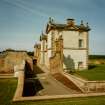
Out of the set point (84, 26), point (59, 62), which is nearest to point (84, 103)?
point (59, 62)

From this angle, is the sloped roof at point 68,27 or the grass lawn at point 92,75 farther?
the sloped roof at point 68,27

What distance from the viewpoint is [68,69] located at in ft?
114

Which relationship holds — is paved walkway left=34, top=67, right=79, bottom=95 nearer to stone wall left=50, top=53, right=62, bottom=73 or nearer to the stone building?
stone wall left=50, top=53, right=62, bottom=73

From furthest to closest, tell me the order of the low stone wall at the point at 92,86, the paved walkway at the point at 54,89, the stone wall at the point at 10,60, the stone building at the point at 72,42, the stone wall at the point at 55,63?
the stone building at the point at 72,42 → the stone wall at the point at 55,63 → the stone wall at the point at 10,60 → the low stone wall at the point at 92,86 → the paved walkway at the point at 54,89

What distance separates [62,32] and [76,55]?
5.31 m

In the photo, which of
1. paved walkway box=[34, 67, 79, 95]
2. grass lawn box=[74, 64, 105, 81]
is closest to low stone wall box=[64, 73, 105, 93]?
paved walkway box=[34, 67, 79, 95]

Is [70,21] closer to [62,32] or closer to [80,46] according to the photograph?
[62,32]

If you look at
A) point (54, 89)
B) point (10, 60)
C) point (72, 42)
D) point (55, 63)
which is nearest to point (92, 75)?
point (54, 89)

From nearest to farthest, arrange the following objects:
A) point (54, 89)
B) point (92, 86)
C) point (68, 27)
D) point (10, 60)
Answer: point (92, 86) → point (54, 89) → point (10, 60) → point (68, 27)

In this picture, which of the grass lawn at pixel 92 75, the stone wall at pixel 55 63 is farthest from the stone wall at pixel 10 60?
the grass lawn at pixel 92 75

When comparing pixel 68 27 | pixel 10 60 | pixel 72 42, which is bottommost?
pixel 10 60

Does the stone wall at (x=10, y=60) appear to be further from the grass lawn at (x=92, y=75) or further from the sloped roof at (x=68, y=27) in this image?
the grass lawn at (x=92, y=75)

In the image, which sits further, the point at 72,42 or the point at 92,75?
the point at 72,42

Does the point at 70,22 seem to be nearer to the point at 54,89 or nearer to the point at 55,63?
the point at 55,63
